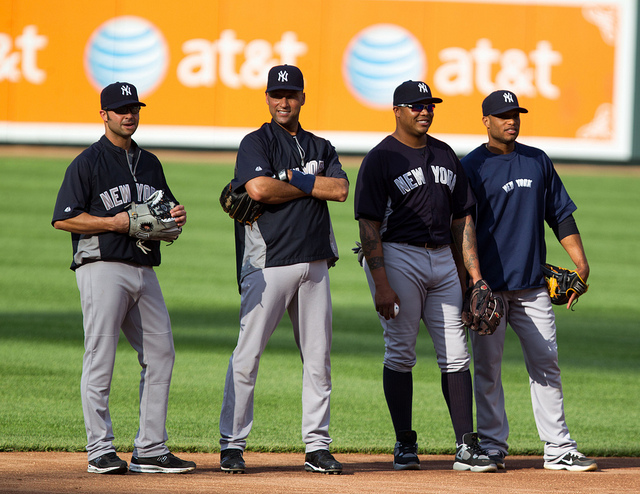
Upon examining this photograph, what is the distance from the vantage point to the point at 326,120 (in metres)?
19.5

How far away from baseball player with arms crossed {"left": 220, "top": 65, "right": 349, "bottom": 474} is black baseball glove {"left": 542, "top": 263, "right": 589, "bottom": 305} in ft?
4.26

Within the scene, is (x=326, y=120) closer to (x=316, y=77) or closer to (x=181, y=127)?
(x=316, y=77)

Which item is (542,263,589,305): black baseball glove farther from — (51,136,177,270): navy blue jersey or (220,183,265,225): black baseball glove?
(51,136,177,270): navy blue jersey

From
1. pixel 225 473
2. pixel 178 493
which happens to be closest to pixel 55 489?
pixel 178 493

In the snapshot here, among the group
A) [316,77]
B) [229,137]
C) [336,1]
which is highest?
[336,1]

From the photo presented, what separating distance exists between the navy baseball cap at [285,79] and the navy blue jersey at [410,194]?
1.85 ft

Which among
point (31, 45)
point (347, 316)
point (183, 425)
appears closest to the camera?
point (183, 425)

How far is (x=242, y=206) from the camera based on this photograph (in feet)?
15.7

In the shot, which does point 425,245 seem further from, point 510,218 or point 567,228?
point 567,228

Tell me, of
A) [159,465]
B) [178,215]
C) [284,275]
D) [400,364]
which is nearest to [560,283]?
[400,364]

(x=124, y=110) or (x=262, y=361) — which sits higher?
(x=124, y=110)

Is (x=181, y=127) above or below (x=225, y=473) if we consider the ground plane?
above

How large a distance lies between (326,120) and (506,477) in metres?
15.2

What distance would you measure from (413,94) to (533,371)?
67.7 inches
